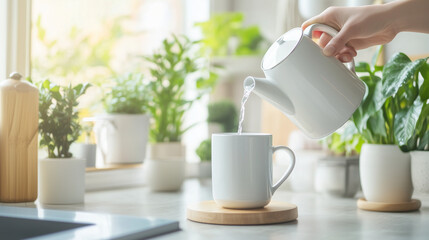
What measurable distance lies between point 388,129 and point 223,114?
3.65ft

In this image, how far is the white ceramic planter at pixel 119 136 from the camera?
5.87 feet

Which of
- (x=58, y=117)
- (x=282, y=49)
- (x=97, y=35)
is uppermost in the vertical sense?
(x=97, y=35)

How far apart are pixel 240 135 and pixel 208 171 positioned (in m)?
1.06

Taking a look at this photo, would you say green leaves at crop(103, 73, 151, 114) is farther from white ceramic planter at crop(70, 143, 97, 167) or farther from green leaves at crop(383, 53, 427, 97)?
green leaves at crop(383, 53, 427, 97)

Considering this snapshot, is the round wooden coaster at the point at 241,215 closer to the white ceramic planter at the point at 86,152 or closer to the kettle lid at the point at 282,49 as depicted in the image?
the kettle lid at the point at 282,49

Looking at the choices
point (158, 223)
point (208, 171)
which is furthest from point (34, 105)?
point (208, 171)

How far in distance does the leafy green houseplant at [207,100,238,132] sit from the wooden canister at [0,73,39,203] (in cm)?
119

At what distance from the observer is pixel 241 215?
3.63 feet

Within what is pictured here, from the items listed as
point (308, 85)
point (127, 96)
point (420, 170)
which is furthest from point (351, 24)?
point (127, 96)

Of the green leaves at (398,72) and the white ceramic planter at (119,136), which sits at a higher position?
the green leaves at (398,72)

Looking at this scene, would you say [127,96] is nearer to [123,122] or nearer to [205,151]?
[123,122]

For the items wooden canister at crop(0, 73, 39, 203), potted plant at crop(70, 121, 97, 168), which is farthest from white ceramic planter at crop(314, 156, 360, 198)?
wooden canister at crop(0, 73, 39, 203)

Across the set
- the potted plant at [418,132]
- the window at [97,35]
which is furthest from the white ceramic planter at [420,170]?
the window at [97,35]

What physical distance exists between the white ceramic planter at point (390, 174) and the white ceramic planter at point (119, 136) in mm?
734
